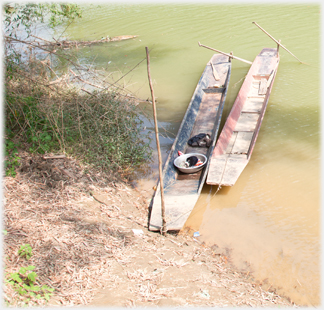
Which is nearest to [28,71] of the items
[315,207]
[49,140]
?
[49,140]

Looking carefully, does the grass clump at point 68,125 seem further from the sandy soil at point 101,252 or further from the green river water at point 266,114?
the green river water at point 266,114

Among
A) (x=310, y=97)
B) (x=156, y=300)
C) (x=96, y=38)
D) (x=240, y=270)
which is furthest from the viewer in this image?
(x=96, y=38)

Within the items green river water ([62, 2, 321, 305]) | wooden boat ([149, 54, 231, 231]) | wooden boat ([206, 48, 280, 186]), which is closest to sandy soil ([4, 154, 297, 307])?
wooden boat ([149, 54, 231, 231])

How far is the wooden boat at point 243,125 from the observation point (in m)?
5.46

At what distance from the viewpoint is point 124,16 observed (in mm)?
14898

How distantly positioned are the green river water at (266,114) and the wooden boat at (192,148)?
1.19 feet

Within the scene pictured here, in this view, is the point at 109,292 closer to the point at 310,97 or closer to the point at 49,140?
the point at 49,140

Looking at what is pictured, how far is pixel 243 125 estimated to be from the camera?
716cm

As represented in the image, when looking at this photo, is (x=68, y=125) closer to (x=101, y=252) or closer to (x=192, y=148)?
(x=192, y=148)

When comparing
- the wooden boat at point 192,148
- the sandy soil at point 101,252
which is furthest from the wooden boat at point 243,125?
the sandy soil at point 101,252

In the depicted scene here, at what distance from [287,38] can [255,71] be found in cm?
342

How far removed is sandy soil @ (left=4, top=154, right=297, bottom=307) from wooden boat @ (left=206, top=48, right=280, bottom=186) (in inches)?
56.7

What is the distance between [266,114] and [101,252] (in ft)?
17.8

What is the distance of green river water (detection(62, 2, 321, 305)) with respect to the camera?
437 centimetres
